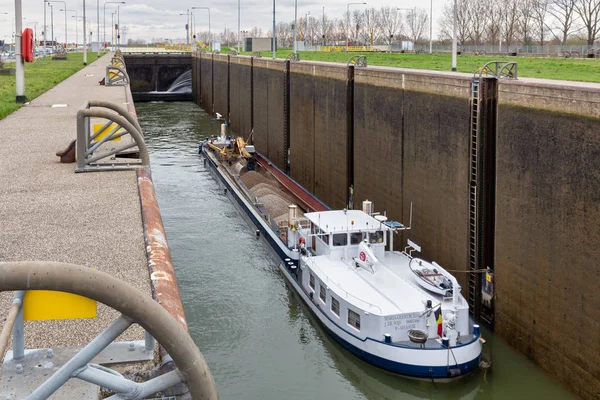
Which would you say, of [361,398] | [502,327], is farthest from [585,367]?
[361,398]

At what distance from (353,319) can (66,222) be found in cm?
765

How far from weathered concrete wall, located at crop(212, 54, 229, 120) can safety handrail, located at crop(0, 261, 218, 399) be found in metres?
60.8

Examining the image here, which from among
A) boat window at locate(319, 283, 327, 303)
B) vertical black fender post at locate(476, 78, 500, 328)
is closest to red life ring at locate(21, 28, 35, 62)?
boat window at locate(319, 283, 327, 303)

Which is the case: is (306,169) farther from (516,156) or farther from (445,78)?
(516,156)

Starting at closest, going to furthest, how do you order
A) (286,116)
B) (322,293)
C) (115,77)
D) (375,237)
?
(322,293) < (375,237) < (286,116) < (115,77)

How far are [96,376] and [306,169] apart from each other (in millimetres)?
31157

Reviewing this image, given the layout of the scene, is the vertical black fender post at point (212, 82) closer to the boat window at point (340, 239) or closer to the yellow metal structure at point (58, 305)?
the boat window at point (340, 239)

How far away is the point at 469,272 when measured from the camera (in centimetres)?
1897

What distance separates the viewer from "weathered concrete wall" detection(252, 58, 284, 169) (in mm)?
42375

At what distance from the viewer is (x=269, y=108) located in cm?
4562

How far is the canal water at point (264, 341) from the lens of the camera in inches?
636

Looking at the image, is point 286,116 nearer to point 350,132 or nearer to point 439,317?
point 350,132

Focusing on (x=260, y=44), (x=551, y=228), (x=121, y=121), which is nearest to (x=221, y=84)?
(x=260, y=44)

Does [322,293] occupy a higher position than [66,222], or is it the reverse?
[66,222]
